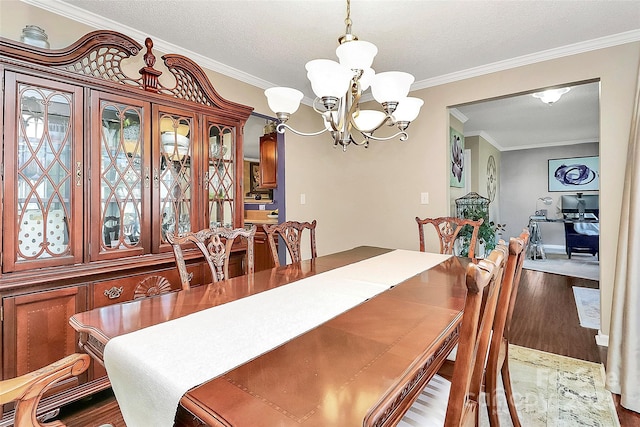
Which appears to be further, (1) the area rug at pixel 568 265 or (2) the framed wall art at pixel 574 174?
(2) the framed wall art at pixel 574 174

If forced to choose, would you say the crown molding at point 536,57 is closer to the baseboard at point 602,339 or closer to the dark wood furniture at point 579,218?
the baseboard at point 602,339

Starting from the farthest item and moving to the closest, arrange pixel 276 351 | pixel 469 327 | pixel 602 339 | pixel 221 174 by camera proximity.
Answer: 1. pixel 602 339
2. pixel 221 174
3. pixel 276 351
4. pixel 469 327

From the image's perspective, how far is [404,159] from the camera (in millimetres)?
3459

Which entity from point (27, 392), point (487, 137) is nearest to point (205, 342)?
point (27, 392)

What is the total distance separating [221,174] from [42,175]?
41.4 inches

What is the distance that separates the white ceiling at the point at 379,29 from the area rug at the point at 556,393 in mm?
2399

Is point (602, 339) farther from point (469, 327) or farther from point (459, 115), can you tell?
point (459, 115)

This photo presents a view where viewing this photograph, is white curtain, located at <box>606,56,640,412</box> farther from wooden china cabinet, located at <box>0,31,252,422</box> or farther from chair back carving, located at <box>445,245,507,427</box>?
wooden china cabinet, located at <box>0,31,252,422</box>

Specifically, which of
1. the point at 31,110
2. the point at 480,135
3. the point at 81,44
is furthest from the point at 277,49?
the point at 480,135

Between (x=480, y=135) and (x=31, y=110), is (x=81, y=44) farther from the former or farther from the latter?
(x=480, y=135)

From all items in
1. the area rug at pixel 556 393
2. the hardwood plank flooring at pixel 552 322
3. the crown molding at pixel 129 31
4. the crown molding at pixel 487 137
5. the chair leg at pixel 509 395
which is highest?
the crown molding at pixel 487 137

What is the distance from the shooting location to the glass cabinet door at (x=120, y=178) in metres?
1.79

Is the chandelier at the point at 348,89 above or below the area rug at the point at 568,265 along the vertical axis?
above

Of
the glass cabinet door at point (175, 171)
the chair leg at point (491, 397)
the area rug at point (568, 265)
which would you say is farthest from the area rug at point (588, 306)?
the glass cabinet door at point (175, 171)
